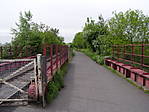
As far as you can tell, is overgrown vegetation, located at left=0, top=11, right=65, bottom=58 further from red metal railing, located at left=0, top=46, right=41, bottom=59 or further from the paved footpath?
the paved footpath

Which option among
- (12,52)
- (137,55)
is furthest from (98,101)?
(12,52)

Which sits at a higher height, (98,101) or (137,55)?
(137,55)

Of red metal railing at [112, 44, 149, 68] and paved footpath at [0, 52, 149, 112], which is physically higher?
red metal railing at [112, 44, 149, 68]

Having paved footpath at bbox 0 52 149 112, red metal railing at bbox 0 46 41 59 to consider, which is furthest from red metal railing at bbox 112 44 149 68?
red metal railing at bbox 0 46 41 59

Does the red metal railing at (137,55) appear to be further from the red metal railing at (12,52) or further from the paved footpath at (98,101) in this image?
the red metal railing at (12,52)

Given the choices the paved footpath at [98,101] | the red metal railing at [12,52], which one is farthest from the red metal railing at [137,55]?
the red metal railing at [12,52]

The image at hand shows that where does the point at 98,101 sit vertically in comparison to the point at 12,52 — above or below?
below

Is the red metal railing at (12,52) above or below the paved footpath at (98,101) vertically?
above

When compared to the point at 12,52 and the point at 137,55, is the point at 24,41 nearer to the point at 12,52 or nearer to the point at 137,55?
the point at 12,52

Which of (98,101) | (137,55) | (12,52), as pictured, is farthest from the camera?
(12,52)

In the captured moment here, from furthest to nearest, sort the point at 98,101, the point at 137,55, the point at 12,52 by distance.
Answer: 1. the point at 12,52
2. the point at 137,55
3. the point at 98,101

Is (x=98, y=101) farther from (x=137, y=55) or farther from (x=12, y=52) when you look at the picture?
(x=12, y=52)

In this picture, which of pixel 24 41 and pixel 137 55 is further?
pixel 24 41

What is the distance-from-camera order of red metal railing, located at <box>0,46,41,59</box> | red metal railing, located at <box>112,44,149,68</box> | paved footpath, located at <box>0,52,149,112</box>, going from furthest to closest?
red metal railing, located at <box>0,46,41,59</box>, red metal railing, located at <box>112,44,149,68</box>, paved footpath, located at <box>0,52,149,112</box>
